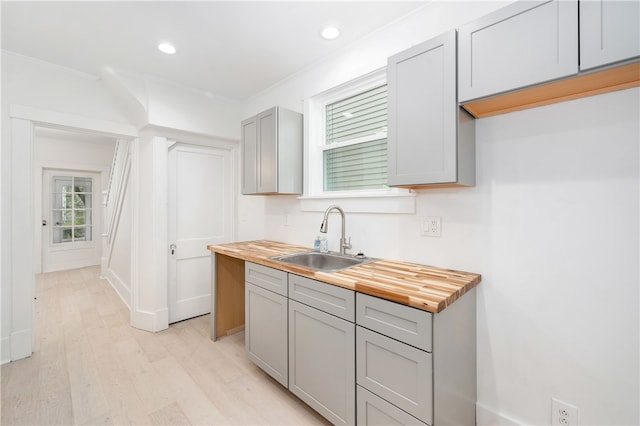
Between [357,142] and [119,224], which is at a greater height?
[357,142]

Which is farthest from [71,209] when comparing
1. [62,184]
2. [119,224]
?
[119,224]

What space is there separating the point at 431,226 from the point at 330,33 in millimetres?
1610

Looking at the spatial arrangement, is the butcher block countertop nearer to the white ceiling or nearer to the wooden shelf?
the wooden shelf

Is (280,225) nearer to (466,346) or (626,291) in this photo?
(466,346)

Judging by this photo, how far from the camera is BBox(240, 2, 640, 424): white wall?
4.08 feet

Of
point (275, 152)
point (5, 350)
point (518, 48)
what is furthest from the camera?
point (275, 152)

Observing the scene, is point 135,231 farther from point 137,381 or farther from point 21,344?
point 137,381

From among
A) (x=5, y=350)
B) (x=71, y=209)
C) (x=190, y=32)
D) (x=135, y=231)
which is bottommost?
(x=5, y=350)

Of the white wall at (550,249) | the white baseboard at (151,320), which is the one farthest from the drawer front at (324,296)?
the white baseboard at (151,320)

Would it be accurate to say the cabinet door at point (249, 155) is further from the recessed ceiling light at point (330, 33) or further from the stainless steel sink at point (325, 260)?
the recessed ceiling light at point (330, 33)

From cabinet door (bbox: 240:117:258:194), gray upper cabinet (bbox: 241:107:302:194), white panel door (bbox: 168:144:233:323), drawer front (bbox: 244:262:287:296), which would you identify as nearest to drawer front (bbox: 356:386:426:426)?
drawer front (bbox: 244:262:287:296)

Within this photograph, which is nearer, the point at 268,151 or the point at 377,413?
the point at 377,413

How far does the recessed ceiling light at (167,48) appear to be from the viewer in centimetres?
226

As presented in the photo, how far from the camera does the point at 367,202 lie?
2.14 m
